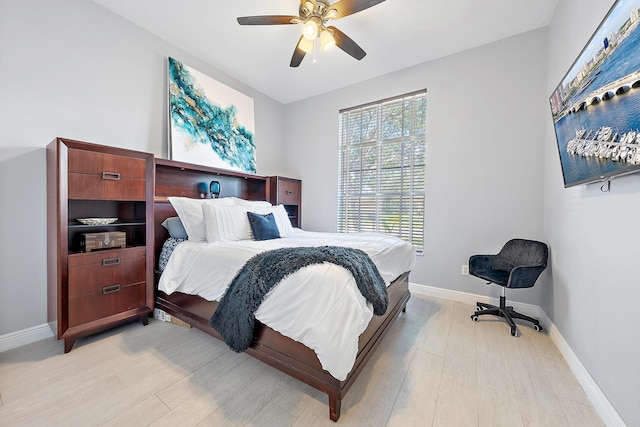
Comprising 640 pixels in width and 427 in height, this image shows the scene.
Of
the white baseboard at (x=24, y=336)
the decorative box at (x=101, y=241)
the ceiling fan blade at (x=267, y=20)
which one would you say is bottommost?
the white baseboard at (x=24, y=336)

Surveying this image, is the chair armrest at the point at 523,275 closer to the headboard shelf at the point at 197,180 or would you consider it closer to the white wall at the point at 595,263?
the white wall at the point at 595,263

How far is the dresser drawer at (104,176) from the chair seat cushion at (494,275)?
131 inches

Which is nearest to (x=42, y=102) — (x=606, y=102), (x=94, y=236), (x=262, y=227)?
(x=94, y=236)

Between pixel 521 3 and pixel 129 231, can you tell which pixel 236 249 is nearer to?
pixel 129 231

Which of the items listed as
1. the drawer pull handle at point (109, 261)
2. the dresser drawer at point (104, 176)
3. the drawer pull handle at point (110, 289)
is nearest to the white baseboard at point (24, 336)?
the drawer pull handle at point (110, 289)

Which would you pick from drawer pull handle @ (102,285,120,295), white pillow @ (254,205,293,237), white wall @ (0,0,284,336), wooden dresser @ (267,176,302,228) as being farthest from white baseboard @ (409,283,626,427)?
white wall @ (0,0,284,336)

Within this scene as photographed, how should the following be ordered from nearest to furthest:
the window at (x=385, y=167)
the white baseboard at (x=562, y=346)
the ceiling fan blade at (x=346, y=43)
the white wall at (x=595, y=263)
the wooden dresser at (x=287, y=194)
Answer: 1. the white wall at (x=595, y=263)
2. the white baseboard at (x=562, y=346)
3. the ceiling fan blade at (x=346, y=43)
4. the window at (x=385, y=167)
5. the wooden dresser at (x=287, y=194)

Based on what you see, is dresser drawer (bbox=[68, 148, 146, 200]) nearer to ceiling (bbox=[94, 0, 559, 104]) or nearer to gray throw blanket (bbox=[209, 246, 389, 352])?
gray throw blanket (bbox=[209, 246, 389, 352])

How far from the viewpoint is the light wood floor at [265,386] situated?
4.14ft

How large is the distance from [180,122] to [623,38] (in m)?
3.49

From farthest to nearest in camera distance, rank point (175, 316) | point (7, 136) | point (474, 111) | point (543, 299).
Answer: point (474, 111) < point (543, 299) < point (175, 316) < point (7, 136)

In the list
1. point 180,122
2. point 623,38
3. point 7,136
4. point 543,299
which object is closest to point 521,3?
point 623,38

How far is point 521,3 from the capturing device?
86.1 inches

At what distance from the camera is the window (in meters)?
3.19
